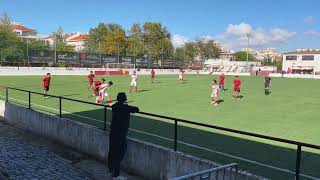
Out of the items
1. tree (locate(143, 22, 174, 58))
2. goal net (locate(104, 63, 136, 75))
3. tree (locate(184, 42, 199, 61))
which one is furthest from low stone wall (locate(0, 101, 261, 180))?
tree (locate(184, 42, 199, 61))

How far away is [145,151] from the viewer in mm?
9953

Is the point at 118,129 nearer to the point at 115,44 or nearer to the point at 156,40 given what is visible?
the point at 115,44

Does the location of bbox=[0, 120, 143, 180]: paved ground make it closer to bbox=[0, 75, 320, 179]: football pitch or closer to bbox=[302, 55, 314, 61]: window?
bbox=[0, 75, 320, 179]: football pitch

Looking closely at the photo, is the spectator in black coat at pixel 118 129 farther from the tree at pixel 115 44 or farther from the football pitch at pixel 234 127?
the tree at pixel 115 44

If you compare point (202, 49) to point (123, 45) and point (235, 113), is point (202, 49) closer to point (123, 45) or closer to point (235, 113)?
point (123, 45)

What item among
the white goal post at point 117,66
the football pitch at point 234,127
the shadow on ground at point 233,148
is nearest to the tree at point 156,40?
the white goal post at point 117,66

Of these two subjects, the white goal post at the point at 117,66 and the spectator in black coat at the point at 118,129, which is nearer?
the spectator in black coat at the point at 118,129

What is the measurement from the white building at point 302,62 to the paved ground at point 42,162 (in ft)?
454

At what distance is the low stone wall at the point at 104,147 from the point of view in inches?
352

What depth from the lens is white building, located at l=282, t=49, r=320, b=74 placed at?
146 metres

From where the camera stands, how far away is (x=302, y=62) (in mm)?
150625

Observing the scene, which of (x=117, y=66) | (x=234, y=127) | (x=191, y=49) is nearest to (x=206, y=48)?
(x=191, y=49)

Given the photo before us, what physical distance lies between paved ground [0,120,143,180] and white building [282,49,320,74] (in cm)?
13826

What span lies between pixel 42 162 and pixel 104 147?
1901mm
